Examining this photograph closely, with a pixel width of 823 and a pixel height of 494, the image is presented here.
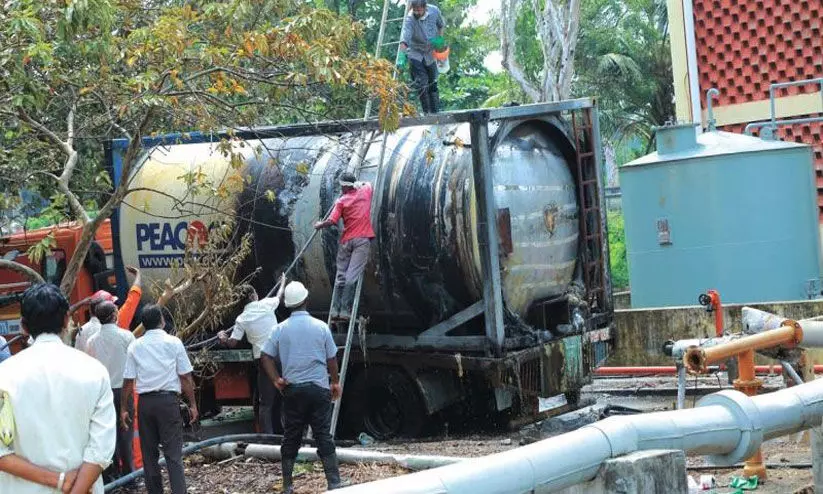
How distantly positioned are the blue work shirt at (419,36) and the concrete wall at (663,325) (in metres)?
3.99

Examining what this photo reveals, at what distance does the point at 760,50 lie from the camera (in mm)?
21156

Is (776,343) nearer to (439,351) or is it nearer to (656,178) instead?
(439,351)

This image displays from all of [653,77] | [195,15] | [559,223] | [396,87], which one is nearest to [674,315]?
[559,223]

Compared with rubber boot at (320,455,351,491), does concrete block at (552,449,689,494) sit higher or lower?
higher

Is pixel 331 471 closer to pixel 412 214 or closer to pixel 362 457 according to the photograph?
pixel 362 457

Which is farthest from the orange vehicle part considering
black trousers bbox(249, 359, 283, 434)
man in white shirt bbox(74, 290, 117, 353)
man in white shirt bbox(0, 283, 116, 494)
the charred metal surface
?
man in white shirt bbox(0, 283, 116, 494)

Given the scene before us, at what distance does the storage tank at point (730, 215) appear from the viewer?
17219 mm

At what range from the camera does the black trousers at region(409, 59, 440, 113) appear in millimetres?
14547

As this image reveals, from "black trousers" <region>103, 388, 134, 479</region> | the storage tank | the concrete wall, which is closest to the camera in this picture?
"black trousers" <region>103, 388, 134, 479</region>

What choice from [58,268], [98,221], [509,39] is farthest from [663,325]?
[509,39]

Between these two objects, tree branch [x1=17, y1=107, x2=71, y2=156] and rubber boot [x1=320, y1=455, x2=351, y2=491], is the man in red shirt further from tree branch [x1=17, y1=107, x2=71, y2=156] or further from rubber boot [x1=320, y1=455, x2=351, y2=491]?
rubber boot [x1=320, y1=455, x2=351, y2=491]

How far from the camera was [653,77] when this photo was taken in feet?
117

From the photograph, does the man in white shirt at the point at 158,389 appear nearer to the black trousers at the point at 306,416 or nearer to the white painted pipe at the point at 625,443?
the black trousers at the point at 306,416

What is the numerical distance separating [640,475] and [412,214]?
22.6 ft
